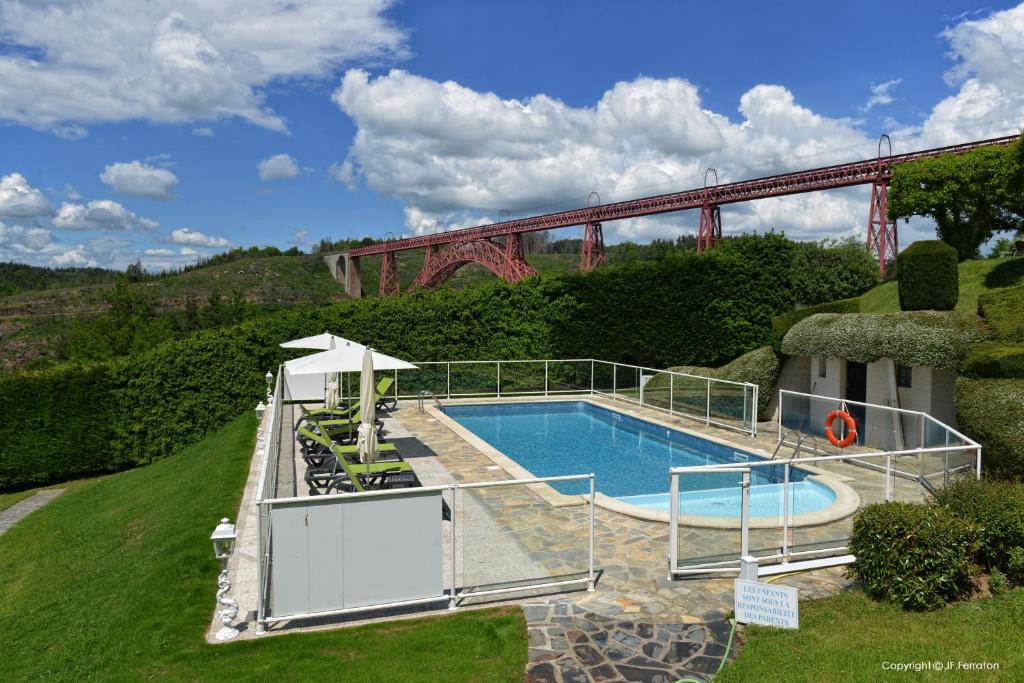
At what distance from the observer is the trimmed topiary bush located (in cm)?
1361

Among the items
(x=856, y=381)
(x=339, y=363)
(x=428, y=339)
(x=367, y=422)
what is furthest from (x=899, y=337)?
(x=428, y=339)

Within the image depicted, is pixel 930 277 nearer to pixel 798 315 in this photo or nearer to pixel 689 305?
pixel 798 315

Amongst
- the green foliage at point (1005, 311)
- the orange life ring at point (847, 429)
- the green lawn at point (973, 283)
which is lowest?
the orange life ring at point (847, 429)

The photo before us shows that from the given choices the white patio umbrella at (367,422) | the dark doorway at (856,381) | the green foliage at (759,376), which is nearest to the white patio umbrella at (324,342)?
the white patio umbrella at (367,422)

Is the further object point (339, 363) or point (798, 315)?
point (798, 315)

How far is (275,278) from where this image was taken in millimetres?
80000

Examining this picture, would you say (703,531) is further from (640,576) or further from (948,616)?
(948,616)

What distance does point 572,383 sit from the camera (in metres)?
20.3

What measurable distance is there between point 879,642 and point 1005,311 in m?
9.80

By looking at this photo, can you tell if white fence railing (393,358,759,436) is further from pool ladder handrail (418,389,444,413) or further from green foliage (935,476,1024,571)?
green foliage (935,476,1024,571)

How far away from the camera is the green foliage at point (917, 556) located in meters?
5.51

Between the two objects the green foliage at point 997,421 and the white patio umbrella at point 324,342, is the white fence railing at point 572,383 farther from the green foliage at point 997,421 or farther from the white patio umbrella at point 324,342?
the green foliage at point 997,421

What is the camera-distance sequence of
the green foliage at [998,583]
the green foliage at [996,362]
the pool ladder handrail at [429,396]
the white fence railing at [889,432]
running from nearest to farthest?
the green foliage at [998,583] → the white fence railing at [889,432] → the green foliage at [996,362] → the pool ladder handrail at [429,396]

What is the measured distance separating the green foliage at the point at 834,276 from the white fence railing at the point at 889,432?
1002 cm
